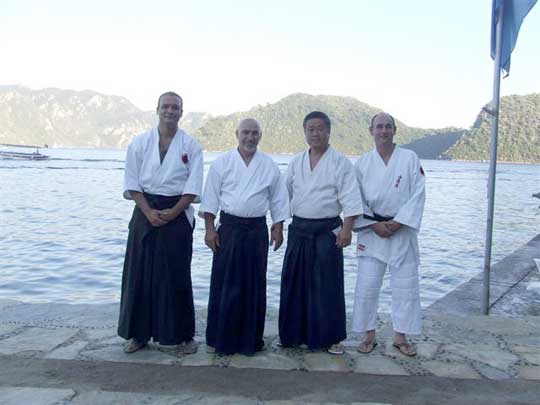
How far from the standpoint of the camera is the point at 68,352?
4.09 meters

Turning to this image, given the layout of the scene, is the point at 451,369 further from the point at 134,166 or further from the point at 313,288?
the point at 134,166

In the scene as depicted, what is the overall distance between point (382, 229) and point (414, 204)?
1.00 feet

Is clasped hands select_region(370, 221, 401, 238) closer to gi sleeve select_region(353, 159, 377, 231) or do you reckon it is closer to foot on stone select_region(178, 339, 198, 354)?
gi sleeve select_region(353, 159, 377, 231)

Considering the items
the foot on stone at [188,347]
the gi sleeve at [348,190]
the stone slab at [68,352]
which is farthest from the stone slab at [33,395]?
the gi sleeve at [348,190]

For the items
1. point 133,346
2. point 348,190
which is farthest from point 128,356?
point 348,190

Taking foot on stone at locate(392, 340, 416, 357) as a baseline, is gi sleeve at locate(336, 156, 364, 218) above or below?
above

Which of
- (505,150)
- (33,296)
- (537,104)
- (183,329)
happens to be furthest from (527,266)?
(537,104)

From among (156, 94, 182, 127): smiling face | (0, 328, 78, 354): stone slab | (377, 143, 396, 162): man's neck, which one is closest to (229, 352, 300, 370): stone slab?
(0, 328, 78, 354): stone slab

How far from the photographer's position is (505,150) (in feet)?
336

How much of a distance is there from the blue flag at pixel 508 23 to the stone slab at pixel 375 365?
Result: 10.2ft

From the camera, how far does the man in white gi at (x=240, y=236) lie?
13.6 feet

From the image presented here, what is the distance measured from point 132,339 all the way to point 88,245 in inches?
358

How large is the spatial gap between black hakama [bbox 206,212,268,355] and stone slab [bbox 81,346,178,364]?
0.38 meters

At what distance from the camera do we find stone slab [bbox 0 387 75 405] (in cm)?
319
